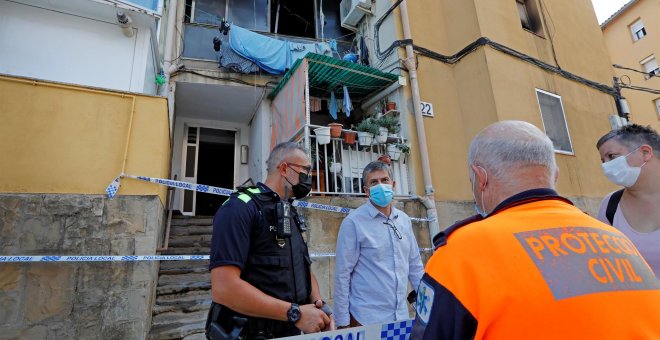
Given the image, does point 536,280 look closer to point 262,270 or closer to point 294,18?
point 262,270

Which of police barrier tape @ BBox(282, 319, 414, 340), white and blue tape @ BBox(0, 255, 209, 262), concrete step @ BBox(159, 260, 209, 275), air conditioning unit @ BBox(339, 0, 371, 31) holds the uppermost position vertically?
air conditioning unit @ BBox(339, 0, 371, 31)

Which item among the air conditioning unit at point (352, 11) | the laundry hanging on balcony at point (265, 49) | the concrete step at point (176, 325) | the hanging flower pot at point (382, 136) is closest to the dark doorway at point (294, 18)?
the air conditioning unit at point (352, 11)

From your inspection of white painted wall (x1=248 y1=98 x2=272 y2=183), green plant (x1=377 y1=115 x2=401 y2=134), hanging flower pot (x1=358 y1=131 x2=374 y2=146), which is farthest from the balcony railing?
white painted wall (x1=248 y1=98 x2=272 y2=183)

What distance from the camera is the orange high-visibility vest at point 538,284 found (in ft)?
2.64

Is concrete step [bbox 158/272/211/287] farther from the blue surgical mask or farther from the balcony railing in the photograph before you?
the blue surgical mask

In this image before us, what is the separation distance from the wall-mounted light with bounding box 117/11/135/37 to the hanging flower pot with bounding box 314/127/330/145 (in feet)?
10.5

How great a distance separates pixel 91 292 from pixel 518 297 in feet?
12.2

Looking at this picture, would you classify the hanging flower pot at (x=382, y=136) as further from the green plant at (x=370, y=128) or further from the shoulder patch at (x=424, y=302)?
the shoulder patch at (x=424, y=302)

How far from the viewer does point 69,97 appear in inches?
140

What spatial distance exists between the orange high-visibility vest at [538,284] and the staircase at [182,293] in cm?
374

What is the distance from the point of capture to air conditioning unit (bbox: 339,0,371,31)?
782 cm

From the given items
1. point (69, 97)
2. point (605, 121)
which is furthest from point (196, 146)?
point (605, 121)

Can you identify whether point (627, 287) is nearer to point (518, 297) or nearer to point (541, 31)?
point (518, 297)

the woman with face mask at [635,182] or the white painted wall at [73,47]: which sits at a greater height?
the white painted wall at [73,47]
